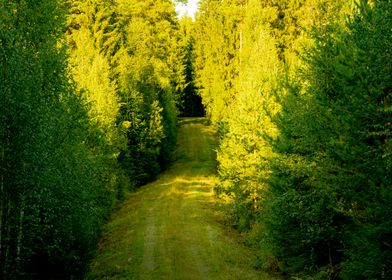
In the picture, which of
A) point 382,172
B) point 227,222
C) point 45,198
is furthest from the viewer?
point 227,222

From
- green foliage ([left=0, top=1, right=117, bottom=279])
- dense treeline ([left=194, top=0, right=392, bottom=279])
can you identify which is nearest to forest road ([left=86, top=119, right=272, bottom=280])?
dense treeline ([left=194, top=0, right=392, bottom=279])

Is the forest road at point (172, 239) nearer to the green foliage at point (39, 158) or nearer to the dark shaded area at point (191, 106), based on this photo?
the green foliage at point (39, 158)

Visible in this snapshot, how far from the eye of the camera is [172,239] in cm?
2512

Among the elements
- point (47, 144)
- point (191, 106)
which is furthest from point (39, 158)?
point (191, 106)

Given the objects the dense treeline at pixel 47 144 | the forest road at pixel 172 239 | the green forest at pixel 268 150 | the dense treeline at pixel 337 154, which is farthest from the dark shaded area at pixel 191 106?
the dense treeline at pixel 337 154

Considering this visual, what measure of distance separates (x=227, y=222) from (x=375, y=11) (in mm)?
21500

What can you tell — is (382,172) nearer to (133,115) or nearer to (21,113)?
(21,113)

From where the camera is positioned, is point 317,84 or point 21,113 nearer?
point 21,113

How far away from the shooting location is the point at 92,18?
133 feet

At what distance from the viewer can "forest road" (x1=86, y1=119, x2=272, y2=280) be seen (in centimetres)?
2030

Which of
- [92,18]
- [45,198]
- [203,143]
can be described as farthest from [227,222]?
[203,143]

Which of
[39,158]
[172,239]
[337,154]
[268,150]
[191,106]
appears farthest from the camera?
[191,106]

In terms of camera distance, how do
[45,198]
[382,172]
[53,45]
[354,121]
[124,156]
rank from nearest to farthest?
[382,172]
[354,121]
[45,198]
[53,45]
[124,156]

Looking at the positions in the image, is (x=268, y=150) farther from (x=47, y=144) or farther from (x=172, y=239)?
(x=47, y=144)
